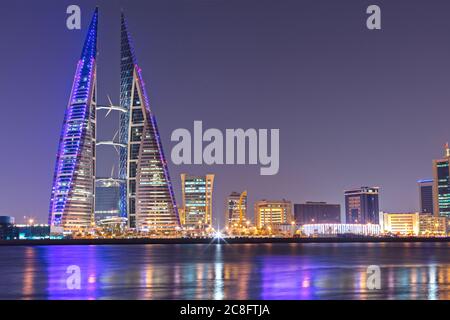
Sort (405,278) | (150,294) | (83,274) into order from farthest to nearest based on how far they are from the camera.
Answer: (83,274) → (405,278) → (150,294)

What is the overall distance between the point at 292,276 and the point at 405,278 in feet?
32.7
